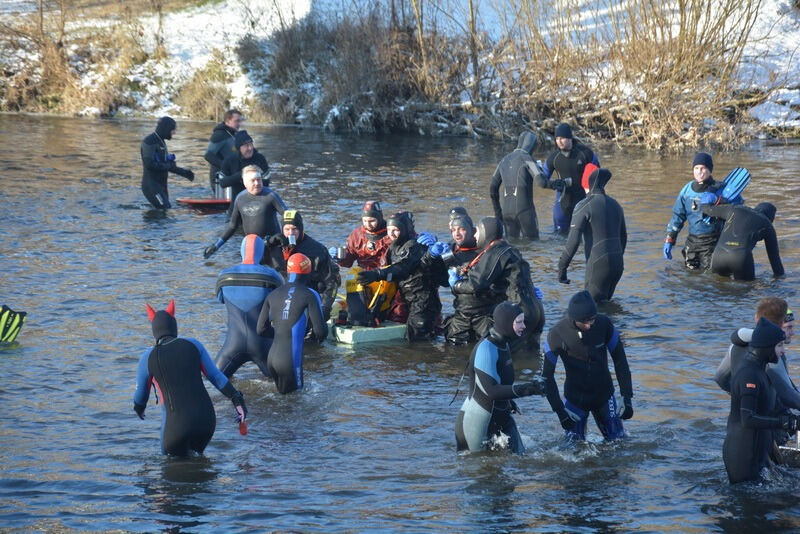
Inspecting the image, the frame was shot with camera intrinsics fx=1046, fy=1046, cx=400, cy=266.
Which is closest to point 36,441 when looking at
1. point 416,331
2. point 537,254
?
point 416,331

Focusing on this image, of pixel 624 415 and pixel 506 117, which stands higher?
pixel 506 117

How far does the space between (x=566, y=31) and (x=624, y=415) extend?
2193cm

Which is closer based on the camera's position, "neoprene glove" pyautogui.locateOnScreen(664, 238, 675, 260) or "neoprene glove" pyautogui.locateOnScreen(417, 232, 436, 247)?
"neoprene glove" pyautogui.locateOnScreen(417, 232, 436, 247)

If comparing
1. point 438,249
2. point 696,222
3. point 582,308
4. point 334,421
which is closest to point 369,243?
point 438,249

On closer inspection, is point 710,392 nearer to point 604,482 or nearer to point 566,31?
point 604,482

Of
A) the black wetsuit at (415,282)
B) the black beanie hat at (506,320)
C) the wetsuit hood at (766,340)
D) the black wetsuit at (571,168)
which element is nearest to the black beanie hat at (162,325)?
the black beanie hat at (506,320)

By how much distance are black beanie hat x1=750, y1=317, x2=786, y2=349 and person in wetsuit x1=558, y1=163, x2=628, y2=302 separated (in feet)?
16.5

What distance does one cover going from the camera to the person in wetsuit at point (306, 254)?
37.3 feet

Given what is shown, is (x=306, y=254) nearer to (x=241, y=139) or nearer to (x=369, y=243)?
(x=369, y=243)

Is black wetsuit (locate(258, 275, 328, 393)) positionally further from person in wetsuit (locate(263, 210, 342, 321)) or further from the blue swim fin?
the blue swim fin

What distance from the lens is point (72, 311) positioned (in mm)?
13281

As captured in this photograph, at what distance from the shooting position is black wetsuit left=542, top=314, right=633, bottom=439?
822 centimetres

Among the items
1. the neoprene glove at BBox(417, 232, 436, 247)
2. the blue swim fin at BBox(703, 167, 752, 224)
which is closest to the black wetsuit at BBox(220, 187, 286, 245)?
the neoprene glove at BBox(417, 232, 436, 247)

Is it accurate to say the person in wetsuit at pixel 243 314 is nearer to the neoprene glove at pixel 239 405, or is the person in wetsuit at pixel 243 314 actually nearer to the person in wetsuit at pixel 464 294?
the neoprene glove at pixel 239 405
